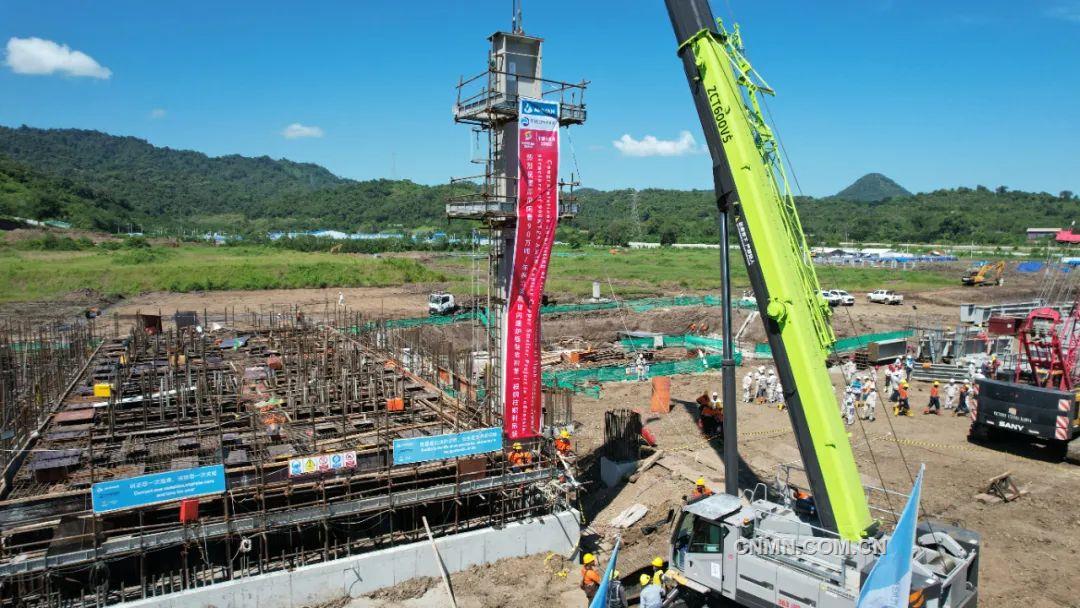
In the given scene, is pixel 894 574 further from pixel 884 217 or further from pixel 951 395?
pixel 884 217

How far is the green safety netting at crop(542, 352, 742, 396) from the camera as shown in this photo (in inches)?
1069

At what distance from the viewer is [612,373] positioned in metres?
29.2

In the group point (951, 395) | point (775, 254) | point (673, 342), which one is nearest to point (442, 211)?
point (673, 342)

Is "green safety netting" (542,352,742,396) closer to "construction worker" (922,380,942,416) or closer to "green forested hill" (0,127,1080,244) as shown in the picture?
"construction worker" (922,380,942,416)

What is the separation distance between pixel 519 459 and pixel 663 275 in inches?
2308

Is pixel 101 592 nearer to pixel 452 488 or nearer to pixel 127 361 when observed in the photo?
pixel 452 488

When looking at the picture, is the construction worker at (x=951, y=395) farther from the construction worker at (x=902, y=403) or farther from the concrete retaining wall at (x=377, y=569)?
the concrete retaining wall at (x=377, y=569)

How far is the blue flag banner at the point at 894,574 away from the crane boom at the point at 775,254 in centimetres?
294

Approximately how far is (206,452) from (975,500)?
17951 mm

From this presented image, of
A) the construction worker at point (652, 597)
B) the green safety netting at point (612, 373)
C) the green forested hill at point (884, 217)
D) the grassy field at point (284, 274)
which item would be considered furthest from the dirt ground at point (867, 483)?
the green forested hill at point (884, 217)

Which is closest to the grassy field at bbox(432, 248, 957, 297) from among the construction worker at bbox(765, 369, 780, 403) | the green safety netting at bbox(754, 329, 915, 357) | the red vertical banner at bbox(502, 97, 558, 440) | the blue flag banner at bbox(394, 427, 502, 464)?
the green safety netting at bbox(754, 329, 915, 357)

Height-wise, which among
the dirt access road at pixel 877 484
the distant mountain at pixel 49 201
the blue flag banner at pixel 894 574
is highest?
Answer: the distant mountain at pixel 49 201

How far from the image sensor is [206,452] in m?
15.1

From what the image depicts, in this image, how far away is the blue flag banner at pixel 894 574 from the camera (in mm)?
6766
